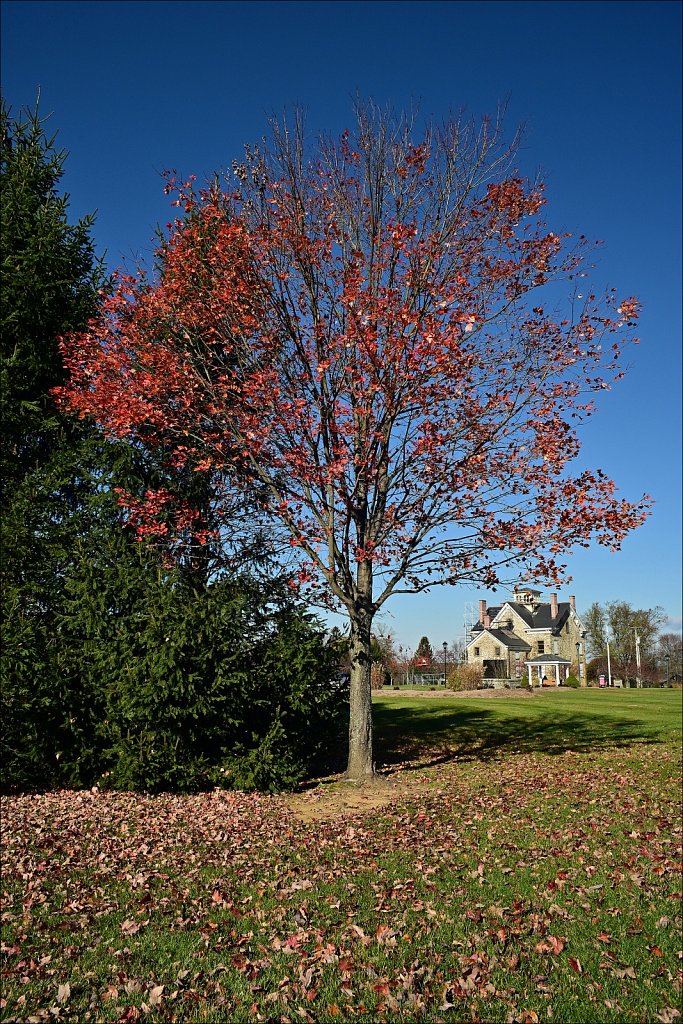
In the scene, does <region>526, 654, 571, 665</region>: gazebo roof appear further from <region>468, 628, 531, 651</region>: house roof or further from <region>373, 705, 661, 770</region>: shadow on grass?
<region>373, 705, 661, 770</region>: shadow on grass

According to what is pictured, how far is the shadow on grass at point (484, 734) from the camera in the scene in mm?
15844

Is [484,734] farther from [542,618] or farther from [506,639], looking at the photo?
[542,618]

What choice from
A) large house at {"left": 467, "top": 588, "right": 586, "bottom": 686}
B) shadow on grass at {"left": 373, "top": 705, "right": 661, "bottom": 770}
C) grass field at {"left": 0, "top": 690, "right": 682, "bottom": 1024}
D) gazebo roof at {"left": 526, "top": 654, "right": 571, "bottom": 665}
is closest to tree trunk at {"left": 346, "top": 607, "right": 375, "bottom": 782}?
grass field at {"left": 0, "top": 690, "right": 682, "bottom": 1024}

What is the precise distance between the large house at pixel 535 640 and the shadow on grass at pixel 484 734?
31.9 meters

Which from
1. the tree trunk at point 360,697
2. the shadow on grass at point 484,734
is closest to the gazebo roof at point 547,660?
the shadow on grass at point 484,734

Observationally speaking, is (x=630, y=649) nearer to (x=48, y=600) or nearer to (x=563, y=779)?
(x=563, y=779)

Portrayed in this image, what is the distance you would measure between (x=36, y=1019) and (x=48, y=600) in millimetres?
8527

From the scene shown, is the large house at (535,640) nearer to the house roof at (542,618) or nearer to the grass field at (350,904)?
the house roof at (542,618)

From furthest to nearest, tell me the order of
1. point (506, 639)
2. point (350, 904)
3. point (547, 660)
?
point (506, 639)
point (547, 660)
point (350, 904)

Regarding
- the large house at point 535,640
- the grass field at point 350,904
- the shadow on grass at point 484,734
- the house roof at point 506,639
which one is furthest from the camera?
the house roof at point 506,639

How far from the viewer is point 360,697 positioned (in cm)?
1212

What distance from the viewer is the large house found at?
5697cm

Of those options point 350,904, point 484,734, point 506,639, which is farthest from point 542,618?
point 350,904

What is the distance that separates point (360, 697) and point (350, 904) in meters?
5.80
